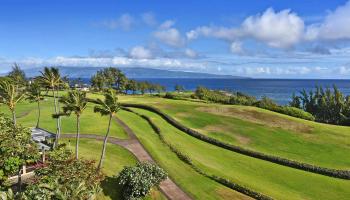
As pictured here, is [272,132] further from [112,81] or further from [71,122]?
[112,81]

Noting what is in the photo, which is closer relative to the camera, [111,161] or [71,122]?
[111,161]

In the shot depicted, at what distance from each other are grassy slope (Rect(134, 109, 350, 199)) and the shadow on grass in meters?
15.0

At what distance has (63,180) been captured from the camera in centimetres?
3450

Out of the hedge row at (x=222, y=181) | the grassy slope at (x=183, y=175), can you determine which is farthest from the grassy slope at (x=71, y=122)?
the hedge row at (x=222, y=181)

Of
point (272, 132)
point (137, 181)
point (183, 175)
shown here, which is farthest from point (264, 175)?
point (272, 132)

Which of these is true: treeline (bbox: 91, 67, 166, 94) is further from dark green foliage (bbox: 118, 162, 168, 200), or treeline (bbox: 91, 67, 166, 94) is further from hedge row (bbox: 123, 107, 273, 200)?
dark green foliage (bbox: 118, 162, 168, 200)

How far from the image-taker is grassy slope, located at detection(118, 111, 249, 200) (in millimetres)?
49375

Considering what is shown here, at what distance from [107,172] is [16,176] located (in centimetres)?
1254

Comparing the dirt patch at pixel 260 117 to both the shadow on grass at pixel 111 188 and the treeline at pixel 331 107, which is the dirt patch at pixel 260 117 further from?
the shadow on grass at pixel 111 188

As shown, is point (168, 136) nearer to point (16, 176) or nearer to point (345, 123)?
point (16, 176)

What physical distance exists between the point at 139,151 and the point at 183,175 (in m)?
11.0

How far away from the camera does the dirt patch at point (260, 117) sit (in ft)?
273

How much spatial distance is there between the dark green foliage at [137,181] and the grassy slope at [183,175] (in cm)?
577

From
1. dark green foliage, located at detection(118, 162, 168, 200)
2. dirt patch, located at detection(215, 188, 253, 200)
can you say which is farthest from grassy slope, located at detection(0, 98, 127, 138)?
dirt patch, located at detection(215, 188, 253, 200)
